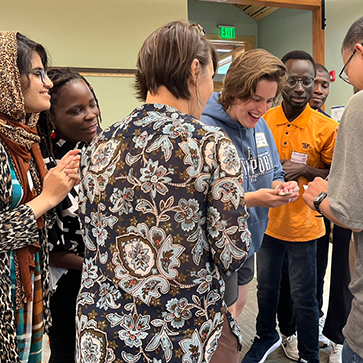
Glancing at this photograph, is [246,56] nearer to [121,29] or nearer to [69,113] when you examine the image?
[69,113]

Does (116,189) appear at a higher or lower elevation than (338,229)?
higher

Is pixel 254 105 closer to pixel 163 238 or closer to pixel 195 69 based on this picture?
pixel 195 69

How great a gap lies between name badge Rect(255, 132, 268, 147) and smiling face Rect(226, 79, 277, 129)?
13 cm

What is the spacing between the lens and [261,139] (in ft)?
6.35

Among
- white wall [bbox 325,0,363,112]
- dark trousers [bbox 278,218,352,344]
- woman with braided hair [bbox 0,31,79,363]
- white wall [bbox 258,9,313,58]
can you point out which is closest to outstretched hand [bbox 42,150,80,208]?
woman with braided hair [bbox 0,31,79,363]

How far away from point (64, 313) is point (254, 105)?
120 centimetres

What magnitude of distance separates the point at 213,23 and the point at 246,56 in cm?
670

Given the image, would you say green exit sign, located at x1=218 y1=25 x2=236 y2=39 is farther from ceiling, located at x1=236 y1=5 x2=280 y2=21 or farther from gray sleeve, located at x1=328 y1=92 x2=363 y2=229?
gray sleeve, located at x1=328 y1=92 x2=363 y2=229

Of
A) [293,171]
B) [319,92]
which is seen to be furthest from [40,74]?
[319,92]

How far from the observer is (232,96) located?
1776 millimetres

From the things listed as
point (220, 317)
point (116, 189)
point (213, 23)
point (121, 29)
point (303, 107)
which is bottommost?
point (220, 317)

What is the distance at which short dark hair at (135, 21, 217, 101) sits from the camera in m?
1.04

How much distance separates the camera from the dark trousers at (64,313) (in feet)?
5.36

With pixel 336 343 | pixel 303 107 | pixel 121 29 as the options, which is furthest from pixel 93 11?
pixel 336 343
